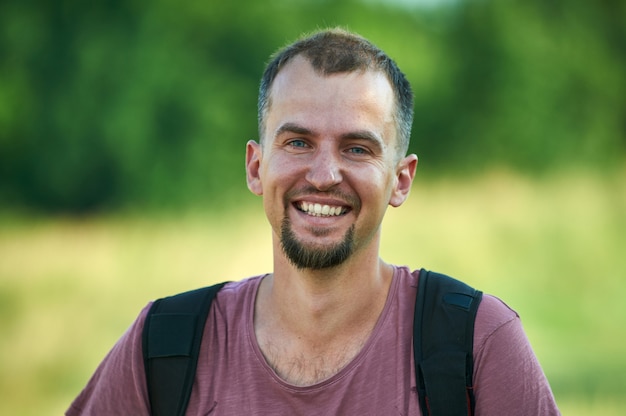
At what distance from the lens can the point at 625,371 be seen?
7.30 meters

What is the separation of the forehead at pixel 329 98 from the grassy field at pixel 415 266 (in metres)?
4.40

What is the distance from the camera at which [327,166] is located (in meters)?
2.62

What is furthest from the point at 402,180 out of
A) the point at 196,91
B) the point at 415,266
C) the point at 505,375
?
the point at 196,91

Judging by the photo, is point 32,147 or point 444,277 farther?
point 32,147

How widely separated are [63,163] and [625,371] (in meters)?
4.61

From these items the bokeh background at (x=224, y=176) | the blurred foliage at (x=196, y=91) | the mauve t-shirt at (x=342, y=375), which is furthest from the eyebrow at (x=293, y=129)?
the blurred foliage at (x=196, y=91)

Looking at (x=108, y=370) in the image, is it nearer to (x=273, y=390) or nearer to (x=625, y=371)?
(x=273, y=390)

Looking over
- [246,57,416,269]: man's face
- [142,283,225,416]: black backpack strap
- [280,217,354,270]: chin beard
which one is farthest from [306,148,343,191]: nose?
[142,283,225,416]: black backpack strap

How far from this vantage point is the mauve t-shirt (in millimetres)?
2455

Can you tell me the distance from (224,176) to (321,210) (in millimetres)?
4760

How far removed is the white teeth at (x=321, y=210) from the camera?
104 inches

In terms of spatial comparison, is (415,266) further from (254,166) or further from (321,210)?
(321,210)

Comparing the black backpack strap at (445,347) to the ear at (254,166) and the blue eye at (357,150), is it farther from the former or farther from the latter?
the ear at (254,166)

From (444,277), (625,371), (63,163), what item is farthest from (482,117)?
(444,277)
